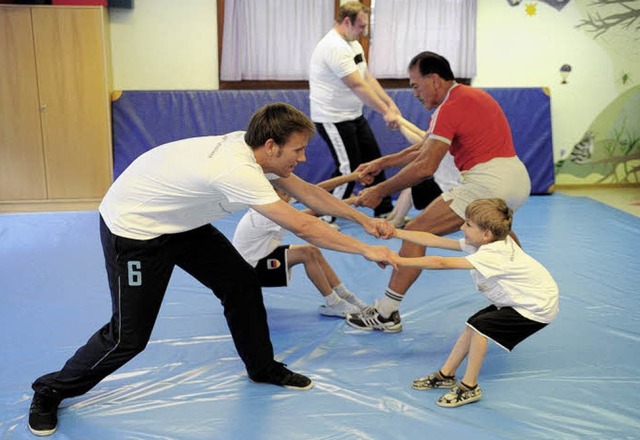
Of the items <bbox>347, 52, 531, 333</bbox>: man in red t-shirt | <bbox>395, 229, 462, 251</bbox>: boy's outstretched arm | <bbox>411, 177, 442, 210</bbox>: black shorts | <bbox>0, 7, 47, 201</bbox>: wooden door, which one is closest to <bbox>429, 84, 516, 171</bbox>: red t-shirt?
<bbox>347, 52, 531, 333</bbox>: man in red t-shirt

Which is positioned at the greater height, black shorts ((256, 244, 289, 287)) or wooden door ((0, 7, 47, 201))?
wooden door ((0, 7, 47, 201))

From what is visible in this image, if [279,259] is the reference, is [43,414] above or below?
below

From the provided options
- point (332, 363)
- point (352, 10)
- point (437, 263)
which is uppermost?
point (352, 10)

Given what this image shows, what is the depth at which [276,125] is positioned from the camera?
259 centimetres

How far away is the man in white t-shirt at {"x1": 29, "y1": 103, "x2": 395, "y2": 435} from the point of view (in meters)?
2.54

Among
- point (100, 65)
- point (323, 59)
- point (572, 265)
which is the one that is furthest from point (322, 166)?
point (572, 265)

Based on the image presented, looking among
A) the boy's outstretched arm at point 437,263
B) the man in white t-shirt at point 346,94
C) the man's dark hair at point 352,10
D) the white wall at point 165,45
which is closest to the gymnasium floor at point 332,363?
the boy's outstretched arm at point 437,263

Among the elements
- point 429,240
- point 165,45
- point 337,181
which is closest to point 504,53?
point 165,45

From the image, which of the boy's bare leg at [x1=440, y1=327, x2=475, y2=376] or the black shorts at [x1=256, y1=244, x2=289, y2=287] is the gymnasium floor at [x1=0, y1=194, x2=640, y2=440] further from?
the black shorts at [x1=256, y1=244, x2=289, y2=287]

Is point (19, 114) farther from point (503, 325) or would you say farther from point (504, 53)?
point (503, 325)

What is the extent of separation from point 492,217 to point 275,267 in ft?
4.10

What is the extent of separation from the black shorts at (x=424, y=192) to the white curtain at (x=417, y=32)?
7.52 feet

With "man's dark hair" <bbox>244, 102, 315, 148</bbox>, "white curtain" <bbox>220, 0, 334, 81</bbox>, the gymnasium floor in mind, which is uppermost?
"white curtain" <bbox>220, 0, 334, 81</bbox>

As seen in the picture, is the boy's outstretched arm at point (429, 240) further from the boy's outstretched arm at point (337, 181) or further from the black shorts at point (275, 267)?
the boy's outstretched arm at point (337, 181)
